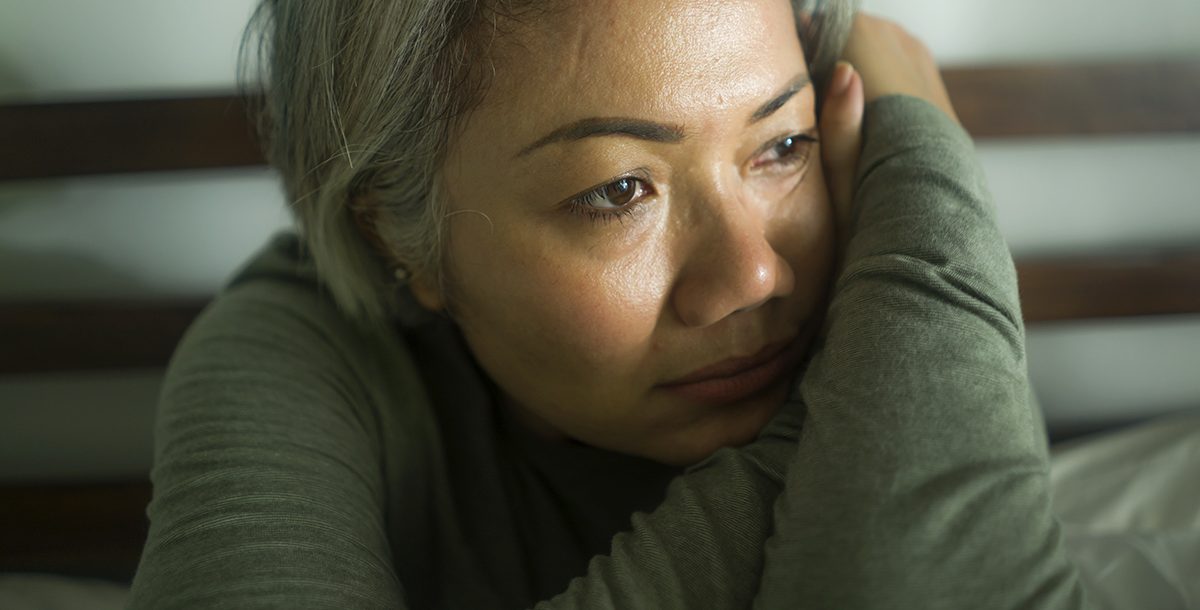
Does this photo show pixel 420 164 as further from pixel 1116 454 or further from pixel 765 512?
pixel 1116 454

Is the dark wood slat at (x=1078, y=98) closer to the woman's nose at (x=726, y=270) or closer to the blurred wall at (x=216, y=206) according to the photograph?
the blurred wall at (x=216, y=206)

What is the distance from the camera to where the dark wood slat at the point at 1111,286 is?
1.23 m

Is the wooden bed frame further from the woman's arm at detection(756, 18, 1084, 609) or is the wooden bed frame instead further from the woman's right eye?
the woman's right eye

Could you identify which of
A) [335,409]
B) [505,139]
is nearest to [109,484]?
[335,409]

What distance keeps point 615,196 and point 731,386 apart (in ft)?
0.67

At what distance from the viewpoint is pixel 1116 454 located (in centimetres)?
125

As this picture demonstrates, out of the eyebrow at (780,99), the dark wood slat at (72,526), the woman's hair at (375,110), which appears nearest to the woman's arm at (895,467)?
the eyebrow at (780,99)

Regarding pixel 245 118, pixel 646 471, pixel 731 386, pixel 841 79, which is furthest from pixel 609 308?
pixel 245 118

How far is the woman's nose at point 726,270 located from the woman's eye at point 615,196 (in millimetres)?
61

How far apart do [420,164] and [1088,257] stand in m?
0.98

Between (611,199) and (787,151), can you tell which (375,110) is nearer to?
(611,199)

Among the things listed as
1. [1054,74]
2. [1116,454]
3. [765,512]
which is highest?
[1054,74]

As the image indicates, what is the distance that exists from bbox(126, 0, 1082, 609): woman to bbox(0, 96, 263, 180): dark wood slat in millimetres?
273

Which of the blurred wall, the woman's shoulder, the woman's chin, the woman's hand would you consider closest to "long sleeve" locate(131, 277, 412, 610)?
the woman's shoulder
